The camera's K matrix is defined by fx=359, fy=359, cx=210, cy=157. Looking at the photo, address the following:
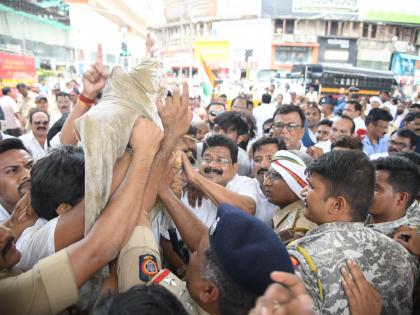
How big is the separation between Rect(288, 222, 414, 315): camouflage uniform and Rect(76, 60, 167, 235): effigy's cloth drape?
2.67 feet

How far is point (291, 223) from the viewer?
2.15 meters

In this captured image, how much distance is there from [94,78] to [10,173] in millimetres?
967

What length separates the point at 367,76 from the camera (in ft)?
69.5

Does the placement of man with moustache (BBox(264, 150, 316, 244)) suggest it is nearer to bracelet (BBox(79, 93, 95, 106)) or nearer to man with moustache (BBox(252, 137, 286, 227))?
man with moustache (BBox(252, 137, 286, 227))

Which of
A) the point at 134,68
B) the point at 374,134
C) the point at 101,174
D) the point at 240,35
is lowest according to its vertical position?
the point at 374,134

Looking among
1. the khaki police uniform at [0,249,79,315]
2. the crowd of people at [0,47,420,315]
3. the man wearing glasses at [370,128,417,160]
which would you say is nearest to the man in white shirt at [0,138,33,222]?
the crowd of people at [0,47,420,315]

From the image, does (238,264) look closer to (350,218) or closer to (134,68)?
(350,218)

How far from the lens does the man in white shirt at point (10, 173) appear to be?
95.6 inches

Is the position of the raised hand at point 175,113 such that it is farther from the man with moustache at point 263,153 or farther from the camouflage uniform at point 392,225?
the man with moustache at point 263,153

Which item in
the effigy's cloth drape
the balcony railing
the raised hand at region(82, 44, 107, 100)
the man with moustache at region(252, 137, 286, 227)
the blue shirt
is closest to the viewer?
the effigy's cloth drape

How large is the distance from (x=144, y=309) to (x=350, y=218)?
1.07 m

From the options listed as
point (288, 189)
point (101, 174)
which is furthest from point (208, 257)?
point (288, 189)

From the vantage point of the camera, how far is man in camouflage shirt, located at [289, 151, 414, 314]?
55.8 inches

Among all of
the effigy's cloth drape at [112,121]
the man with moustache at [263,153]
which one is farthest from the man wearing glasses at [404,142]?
the effigy's cloth drape at [112,121]
